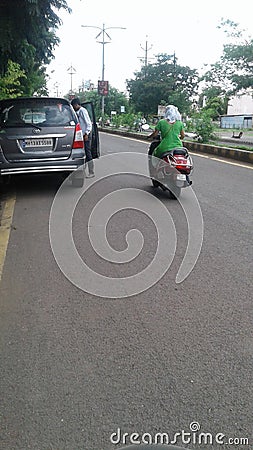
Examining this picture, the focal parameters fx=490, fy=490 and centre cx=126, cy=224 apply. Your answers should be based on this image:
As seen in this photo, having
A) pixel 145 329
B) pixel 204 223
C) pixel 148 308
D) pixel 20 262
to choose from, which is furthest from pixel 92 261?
pixel 204 223

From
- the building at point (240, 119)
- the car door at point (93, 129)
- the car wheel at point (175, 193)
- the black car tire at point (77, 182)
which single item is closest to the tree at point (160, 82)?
the building at point (240, 119)

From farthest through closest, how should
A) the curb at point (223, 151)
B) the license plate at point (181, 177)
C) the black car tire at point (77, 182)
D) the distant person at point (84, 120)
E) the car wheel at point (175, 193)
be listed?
the curb at point (223, 151) < the distant person at point (84, 120) < the black car tire at point (77, 182) < the car wheel at point (175, 193) < the license plate at point (181, 177)

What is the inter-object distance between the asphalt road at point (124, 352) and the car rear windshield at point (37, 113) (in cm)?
339

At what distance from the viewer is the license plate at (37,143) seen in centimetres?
823

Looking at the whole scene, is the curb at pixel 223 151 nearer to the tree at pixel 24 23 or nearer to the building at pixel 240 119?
the tree at pixel 24 23

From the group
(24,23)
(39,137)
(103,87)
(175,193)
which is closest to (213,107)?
(24,23)

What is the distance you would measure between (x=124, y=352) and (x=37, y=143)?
572 centimetres

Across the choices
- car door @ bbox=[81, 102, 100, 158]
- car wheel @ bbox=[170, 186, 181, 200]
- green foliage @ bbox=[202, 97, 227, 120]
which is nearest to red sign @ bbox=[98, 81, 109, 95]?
green foliage @ bbox=[202, 97, 227, 120]

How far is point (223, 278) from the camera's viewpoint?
4.54 metres

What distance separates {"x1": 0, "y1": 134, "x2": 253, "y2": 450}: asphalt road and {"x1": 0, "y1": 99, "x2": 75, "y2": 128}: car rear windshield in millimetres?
3394

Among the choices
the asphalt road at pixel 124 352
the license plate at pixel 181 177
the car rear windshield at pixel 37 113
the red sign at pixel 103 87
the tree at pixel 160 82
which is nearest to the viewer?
the asphalt road at pixel 124 352

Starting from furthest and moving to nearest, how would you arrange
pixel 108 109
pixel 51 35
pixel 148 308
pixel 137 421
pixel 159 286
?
pixel 108 109
pixel 51 35
pixel 159 286
pixel 148 308
pixel 137 421

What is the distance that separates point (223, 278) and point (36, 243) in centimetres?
225

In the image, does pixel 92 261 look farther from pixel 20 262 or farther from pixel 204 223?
pixel 204 223
